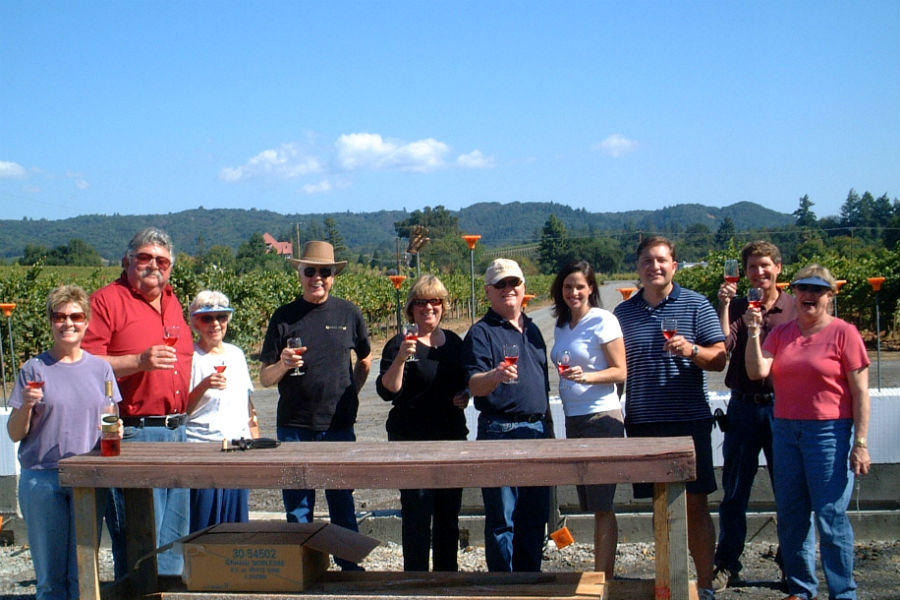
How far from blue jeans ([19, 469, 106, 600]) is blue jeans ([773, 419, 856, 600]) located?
3163 mm

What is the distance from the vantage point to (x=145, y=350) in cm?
395

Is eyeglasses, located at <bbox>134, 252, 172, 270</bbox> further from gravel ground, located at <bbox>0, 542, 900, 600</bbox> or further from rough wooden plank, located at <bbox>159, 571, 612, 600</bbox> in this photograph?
gravel ground, located at <bbox>0, 542, 900, 600</bbox>

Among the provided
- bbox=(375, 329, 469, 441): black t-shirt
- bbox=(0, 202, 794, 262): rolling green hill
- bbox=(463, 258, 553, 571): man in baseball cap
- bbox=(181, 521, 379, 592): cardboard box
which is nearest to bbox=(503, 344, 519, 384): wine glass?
bbox=(463, 258, 553, 571): man in baseball cap

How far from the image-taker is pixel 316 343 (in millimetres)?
4488

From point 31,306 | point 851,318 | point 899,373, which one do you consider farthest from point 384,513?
point 851,318

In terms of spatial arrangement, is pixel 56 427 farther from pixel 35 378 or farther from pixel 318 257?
pixel 318 257

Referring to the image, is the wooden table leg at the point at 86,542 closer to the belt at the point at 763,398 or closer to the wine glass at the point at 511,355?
the wine glass at the point at 511,355

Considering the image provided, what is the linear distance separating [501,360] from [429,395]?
18.2 inches

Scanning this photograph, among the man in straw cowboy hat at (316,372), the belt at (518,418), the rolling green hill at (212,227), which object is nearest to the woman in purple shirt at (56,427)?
the man in straw cowboy hat at (316,372)

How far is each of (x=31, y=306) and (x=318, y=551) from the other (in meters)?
16.7

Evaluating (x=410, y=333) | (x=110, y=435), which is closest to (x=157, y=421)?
(x=110, y=435)

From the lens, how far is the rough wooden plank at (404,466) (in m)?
3.15

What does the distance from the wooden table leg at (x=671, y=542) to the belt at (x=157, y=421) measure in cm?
233

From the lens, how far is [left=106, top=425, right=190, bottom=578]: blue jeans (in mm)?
4031
